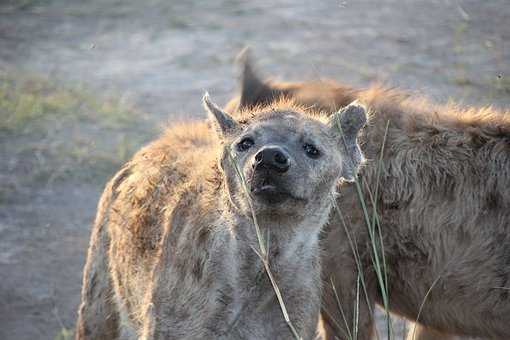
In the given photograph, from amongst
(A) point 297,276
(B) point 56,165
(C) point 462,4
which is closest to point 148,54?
(B) point 56,165

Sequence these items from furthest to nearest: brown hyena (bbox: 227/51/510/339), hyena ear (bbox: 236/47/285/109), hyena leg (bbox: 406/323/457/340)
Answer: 1. hyena ear (bbox: 236/47/285/109)
2. hyena leg (bbox: 406/323/457/340)
3. brown hyena (bbox: 227/51/510/339)

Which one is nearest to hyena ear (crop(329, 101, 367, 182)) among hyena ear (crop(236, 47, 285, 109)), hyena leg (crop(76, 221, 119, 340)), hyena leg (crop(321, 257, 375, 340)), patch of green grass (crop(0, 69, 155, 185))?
hyena leg (crop(321, 257, 375, 340))

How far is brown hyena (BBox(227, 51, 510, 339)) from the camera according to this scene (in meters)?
3.13

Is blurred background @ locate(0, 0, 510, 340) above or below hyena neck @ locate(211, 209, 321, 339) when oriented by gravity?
below

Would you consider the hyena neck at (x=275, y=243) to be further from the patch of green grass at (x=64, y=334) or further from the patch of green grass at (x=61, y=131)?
the patch of green grass at (x=61, y=131)

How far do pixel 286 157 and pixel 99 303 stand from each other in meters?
1.02

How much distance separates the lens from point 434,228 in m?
3.20

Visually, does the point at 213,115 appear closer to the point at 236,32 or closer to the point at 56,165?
the point at 56,165

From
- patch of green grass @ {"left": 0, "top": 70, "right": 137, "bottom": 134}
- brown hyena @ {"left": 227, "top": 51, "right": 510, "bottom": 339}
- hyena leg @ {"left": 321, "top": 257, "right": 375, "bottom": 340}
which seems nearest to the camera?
brown hyena @ {"left": 227, "top": 51, "right": 510, "bottom": 339}

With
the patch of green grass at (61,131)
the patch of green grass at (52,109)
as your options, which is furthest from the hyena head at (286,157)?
the patch of green grass at (52,109)

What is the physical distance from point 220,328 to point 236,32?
473 centimetres

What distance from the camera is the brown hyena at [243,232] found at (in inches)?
104

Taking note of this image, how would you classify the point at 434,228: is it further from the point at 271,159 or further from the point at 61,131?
the point at 61,131

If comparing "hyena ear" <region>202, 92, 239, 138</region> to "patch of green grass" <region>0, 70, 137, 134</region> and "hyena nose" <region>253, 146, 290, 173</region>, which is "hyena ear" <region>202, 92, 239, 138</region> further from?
"patch of green grass" <region>0, 70, 137, 134</region>
